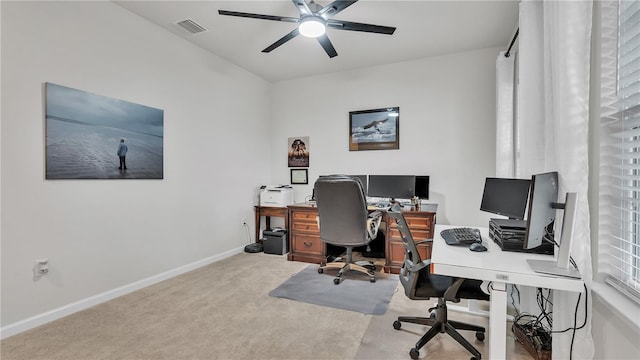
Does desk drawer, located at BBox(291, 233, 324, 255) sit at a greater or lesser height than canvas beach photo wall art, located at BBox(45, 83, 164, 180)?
lesser

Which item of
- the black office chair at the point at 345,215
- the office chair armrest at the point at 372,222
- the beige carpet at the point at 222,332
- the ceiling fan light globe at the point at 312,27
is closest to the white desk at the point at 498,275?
the beige carpet at the point at 222,332

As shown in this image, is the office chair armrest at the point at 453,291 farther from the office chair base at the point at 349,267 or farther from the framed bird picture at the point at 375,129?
the framed bird picture at the point at 375,129

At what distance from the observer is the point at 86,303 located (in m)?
2.47

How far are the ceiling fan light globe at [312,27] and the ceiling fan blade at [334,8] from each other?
7 centimetres

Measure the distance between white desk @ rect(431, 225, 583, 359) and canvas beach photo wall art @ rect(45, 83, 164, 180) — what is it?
2871 mm

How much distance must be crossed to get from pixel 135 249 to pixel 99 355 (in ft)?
4.02

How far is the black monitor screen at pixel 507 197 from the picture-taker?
1967 millimetres

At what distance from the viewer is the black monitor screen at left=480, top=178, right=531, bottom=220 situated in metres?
1.97

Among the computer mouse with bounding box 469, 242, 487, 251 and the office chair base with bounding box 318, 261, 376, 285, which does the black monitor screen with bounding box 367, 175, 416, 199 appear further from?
the computer mouse with bounding box 469, 242, 487, 251

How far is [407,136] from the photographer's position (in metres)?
4.07

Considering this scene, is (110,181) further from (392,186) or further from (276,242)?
(392,186)

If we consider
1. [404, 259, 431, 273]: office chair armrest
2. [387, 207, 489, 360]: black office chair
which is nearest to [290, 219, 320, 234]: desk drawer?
[387, 207, 489, 360]: black office chair

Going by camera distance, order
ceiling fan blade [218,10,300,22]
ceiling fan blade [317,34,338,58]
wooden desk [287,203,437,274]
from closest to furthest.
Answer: ceiling fan blade [218,10,300,22]
ceiling fan blade [317,34,338,58]
wooden desk [287,203,437,274]

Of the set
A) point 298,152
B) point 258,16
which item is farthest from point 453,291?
point 298,152
